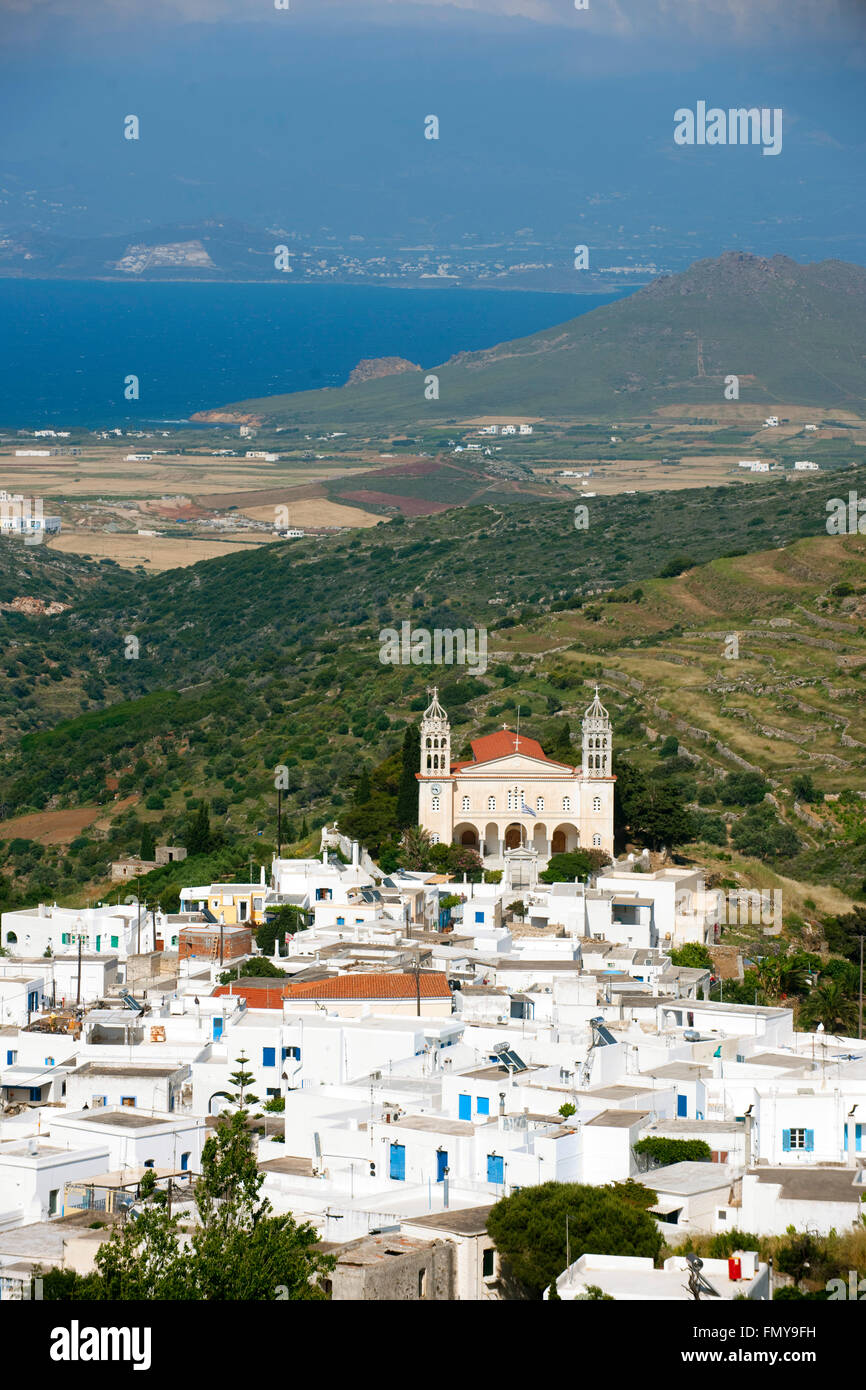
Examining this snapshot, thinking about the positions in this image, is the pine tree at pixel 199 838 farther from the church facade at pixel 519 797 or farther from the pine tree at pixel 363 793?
the church facade at pixel 519 797

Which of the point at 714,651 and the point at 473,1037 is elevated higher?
the point at 714,651

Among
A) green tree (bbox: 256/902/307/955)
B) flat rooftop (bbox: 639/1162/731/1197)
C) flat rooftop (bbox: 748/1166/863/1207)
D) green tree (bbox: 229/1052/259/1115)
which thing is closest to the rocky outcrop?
green tree (bbox: 256/902/307/955)

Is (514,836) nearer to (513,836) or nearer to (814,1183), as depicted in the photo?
(513,836)

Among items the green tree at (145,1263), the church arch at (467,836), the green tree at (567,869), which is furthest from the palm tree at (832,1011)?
the green tree at (145,1263)

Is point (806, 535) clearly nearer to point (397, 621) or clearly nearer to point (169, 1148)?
point (397, 621)

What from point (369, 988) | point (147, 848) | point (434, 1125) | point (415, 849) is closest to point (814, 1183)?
point (434, 1125)
